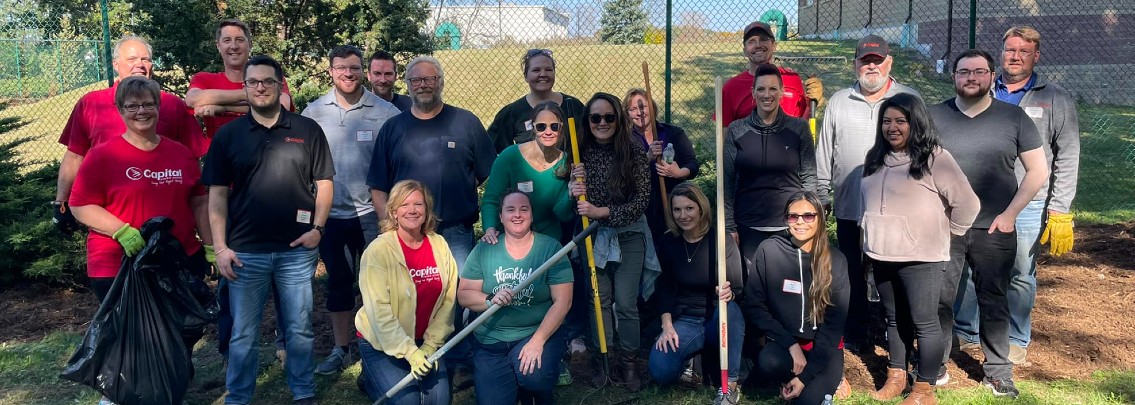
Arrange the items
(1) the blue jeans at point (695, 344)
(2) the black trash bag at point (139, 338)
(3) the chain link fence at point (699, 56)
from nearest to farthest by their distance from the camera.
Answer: (2) the black trash bag at point (139, 338), (1) the blue jeans at point (695, 344), (3) the chain link fence at point (699, 56)

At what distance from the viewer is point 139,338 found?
4117mm

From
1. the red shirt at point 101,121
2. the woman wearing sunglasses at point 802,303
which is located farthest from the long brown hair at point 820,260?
the red shirt at point 101,121

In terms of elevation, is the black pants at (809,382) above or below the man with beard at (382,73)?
below

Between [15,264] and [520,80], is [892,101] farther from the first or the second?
[520,80]

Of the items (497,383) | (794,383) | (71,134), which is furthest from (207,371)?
(794,383)

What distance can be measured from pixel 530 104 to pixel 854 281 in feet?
7.57

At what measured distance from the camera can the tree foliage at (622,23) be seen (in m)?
11.8

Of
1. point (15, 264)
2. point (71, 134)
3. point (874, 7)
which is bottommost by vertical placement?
point (15, 264)

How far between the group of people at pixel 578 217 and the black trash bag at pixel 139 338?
0.12m

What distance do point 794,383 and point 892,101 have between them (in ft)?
4.99

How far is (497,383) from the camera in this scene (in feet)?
14.2

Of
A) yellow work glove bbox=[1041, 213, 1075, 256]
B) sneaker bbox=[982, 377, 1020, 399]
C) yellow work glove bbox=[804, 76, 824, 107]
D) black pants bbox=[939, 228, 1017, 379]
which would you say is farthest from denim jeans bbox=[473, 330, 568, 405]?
yellow work glove bbox=[1041, 213, 1075, 256]

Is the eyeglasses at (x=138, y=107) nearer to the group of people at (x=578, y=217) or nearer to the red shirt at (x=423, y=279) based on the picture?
the group of people at (x=578, y=217)

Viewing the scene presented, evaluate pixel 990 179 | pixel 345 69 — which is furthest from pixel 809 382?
pixel 345 69
